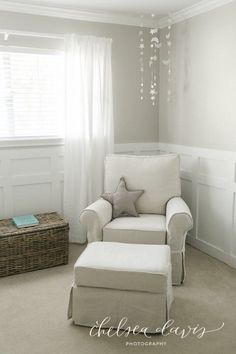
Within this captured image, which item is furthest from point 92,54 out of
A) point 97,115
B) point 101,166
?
point 101,166

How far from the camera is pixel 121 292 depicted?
2.21 metres

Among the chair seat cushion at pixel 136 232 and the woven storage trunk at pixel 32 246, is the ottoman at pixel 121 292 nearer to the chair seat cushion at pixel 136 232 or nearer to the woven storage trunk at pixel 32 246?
the chair seat cushion at pixel 136 232

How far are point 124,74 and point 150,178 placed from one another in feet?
4.22

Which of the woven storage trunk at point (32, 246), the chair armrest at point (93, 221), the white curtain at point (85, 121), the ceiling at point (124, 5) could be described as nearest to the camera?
the chair armrest at point (93, 221)

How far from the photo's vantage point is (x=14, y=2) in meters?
3.25

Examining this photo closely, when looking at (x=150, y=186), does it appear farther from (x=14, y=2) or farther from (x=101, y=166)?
(x=14, y=2)

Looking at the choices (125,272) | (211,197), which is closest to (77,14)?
(211,197)

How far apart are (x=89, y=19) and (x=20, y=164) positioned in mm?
1661

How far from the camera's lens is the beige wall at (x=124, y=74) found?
3.51 metres

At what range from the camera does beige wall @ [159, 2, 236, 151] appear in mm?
3076

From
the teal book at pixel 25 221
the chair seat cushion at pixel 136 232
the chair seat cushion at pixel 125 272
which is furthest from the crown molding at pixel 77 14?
the chair seat cushion at pixel 125 272

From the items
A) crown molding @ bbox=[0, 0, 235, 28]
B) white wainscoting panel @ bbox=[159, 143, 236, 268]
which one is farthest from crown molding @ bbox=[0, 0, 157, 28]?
white wainscoting panel @ bbox=[159, 143, 236, 268]

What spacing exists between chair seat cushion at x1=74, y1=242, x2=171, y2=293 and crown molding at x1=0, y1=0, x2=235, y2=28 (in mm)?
2330

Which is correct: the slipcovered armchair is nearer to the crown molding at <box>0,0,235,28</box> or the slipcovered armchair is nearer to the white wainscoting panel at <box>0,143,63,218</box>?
the white wainscoting panel at <box>0,143,63,218</box>
